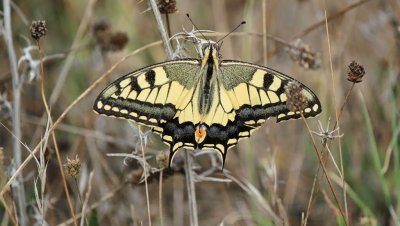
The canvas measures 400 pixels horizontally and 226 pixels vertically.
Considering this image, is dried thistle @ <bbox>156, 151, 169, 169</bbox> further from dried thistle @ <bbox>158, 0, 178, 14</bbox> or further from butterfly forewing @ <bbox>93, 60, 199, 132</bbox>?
dried thistle @ <bbox>158, 0, 178, 14</bbox>

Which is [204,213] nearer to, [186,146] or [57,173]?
[57,173]

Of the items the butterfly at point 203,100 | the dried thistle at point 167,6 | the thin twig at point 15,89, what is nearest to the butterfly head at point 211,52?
the butterfly at point 203,100

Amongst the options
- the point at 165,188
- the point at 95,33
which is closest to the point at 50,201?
the point at 95,33

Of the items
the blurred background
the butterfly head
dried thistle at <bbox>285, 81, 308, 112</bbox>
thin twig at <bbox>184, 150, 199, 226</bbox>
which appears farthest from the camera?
the blurred background

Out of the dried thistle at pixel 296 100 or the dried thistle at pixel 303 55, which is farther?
the dried thistle at pixel 303 55

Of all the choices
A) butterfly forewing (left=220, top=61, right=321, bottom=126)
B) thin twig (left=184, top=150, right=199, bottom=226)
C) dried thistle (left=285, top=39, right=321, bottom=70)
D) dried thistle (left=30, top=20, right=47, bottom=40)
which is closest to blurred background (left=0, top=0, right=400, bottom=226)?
dried thistle (left=285, top=39, right=321, bottom=70)

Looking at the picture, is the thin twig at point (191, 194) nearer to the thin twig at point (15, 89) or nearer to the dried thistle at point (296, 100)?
the dried thistle at point (296, 100)

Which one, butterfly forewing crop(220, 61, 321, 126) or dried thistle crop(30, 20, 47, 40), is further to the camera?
butterfly forewing crop(220, 61, 321, 126)

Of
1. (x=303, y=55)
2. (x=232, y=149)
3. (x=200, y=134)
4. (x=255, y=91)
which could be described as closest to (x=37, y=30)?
(x=200, y=134)
